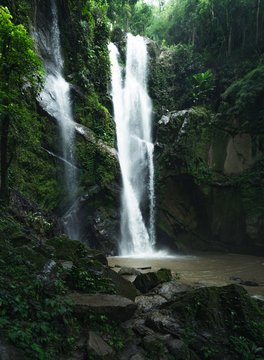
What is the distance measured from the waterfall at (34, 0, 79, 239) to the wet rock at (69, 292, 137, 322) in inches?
301

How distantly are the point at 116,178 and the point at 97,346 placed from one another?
33.4 ft

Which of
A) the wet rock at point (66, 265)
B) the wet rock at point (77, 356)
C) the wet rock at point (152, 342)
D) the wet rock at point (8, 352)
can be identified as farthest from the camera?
the wet rock at point (66, 265)

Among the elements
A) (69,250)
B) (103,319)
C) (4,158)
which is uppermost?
(4,158)

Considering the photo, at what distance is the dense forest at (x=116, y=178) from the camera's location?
2699 millimetres

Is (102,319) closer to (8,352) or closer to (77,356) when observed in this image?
(77,356)

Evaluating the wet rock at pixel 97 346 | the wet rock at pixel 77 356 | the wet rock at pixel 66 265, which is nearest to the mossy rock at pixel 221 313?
the wet rock at pixel 97 346

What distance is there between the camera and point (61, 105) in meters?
11.9

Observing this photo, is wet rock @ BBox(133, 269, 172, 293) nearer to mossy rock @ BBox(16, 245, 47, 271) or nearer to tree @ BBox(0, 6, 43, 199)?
mossy rock @ BBox(16, 245, 47, 271)

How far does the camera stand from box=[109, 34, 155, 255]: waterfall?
12.5 meters

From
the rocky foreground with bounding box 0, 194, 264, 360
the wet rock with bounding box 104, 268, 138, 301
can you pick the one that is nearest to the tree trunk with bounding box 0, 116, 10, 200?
the rocky foreground with bounding box 0, 194, 264, 360

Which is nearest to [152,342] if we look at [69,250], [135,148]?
Answer: [69,250]

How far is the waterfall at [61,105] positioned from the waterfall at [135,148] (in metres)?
2.97

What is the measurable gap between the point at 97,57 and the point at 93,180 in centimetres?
910

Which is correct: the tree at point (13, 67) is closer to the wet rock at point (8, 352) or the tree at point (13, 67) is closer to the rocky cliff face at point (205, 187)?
the wet rock at point (8, 352)
